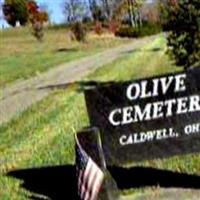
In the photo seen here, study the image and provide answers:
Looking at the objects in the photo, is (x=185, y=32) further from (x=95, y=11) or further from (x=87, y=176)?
(x=95, y=11)

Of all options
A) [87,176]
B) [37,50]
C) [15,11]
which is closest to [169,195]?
[87,176]

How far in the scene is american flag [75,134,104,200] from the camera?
8102 millimetres

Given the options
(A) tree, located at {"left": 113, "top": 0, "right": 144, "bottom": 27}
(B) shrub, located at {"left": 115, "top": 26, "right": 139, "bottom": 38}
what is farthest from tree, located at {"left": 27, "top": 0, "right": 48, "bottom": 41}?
(B) shrub, located at {"left": 115, "top": 26, "right": 139, "bottom": 38}

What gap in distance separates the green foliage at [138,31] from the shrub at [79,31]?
1232 centimetres

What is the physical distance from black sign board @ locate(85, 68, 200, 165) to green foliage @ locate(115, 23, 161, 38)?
235 feet

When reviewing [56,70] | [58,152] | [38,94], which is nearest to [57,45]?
[56,70]

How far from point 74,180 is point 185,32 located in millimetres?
11849

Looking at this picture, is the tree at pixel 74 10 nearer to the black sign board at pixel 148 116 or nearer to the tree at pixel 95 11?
the tree at pixel 95 11

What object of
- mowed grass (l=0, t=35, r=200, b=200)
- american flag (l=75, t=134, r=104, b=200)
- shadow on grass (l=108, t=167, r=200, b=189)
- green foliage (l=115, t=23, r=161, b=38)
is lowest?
green foliage (l=115, t=23, r=161, b=38)

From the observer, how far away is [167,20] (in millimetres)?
21391

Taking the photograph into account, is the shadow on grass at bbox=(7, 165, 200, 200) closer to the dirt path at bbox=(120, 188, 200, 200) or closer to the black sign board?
the dirt path at bbox=(120, 188, 200, 200)

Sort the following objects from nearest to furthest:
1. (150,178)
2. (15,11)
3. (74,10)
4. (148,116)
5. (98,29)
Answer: (148,116) < (150,178) < (74,10) < (98,29) < (15,11)

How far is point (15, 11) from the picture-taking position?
100 metres

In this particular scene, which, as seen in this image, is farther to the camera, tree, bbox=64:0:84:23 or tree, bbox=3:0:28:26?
tree, bbox=3:0:28:26
